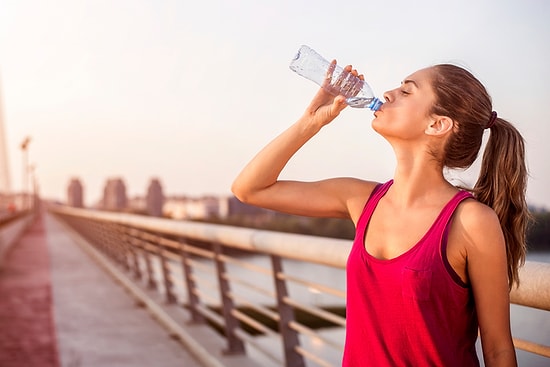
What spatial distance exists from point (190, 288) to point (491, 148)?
15.6 feet

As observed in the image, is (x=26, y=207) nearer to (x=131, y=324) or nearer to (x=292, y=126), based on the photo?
(x=131, y=324)

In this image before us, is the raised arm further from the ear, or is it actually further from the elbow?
the ear

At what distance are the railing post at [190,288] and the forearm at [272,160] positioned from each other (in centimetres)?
412

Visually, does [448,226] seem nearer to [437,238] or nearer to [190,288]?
[437,238]

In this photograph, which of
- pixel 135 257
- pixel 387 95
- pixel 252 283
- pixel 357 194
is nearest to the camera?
pixel 387 95

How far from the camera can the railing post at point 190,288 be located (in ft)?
19.5

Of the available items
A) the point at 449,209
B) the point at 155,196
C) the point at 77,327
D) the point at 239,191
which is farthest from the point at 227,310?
the point at 155,196

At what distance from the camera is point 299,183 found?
76.7 inches

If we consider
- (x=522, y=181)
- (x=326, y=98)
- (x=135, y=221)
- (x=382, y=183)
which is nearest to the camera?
(x=522, y=181)

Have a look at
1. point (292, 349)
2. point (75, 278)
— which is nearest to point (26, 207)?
point (75, 278)

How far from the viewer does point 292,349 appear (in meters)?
3.65

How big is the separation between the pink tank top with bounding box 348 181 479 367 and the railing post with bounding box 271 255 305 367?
6.92 feet

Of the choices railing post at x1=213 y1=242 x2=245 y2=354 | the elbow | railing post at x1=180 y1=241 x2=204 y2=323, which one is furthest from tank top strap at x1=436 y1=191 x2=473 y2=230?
railing post at x1=180 y1=241 x2=204 y2=323

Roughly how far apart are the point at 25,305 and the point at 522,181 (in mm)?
7663
